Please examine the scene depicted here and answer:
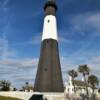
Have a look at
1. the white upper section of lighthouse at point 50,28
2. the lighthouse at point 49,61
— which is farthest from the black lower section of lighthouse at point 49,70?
the white upper section of lighthouse at point 50,28

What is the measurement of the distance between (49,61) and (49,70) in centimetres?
132

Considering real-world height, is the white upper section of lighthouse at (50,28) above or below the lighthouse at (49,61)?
above

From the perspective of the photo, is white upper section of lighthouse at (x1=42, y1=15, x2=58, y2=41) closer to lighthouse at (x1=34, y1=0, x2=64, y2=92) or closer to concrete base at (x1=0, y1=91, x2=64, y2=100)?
lighthouse at (x1=34, y1=0, x2=64, y2=92)

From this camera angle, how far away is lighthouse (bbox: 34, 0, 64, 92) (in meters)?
25.5

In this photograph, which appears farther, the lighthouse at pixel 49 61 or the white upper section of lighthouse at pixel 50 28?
the white upper section of lighthouse at pixel 50 28

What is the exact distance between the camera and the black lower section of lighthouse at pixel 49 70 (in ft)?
83.3

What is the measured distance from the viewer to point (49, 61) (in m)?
26.3

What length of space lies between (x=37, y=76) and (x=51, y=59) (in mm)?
3183

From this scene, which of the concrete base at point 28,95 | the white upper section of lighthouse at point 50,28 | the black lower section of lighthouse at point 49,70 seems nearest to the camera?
the concrete base at point 28,95

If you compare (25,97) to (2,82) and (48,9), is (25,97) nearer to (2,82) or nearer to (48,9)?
(48,9)

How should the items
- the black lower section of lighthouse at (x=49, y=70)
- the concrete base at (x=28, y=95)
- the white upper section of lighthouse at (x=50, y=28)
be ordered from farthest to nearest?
the white upper section of lighthouse at (x=50, y=28) < the black lower section of lighthouse at (x=49, y=70) < the concrete base at (x=28, y=95)

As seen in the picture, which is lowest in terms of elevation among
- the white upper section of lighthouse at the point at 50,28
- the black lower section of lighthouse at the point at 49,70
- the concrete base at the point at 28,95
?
the concrete base at the point at 28,95

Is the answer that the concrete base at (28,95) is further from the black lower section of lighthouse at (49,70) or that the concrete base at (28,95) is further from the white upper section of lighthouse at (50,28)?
the white upper section of lighthouse at (50,28)

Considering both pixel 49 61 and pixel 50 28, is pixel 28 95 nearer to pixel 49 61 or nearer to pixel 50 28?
pixel 49 61
